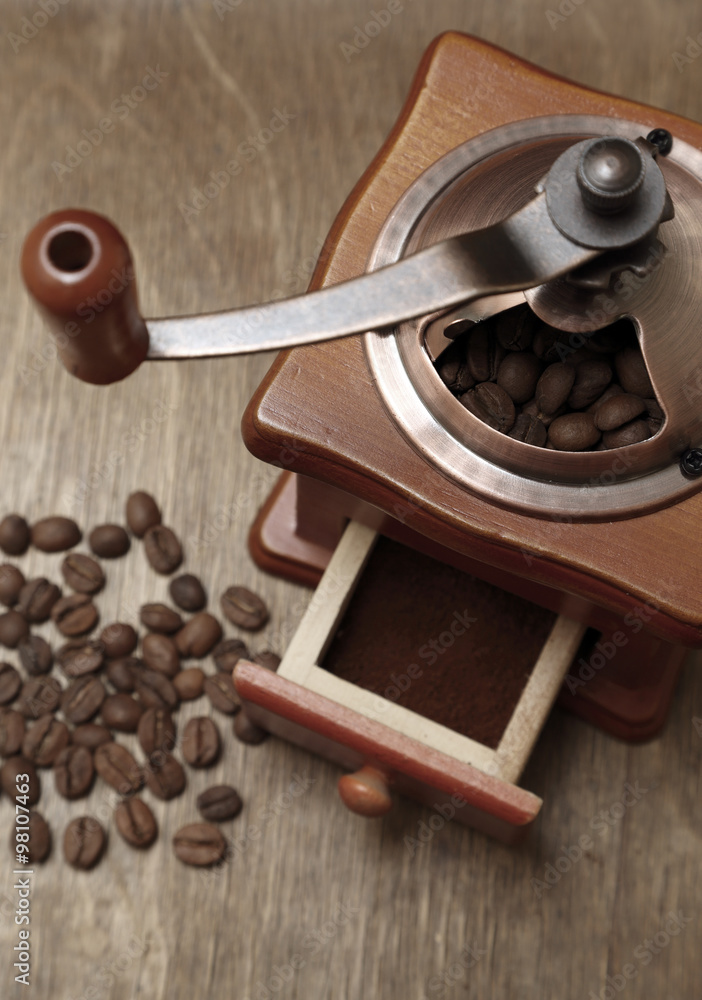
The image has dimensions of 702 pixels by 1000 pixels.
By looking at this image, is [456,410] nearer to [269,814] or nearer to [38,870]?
[269,814]

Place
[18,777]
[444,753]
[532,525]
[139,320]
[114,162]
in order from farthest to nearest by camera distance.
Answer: [114,162] < [18,777] < [444,753] < [532,525] < [139,320]

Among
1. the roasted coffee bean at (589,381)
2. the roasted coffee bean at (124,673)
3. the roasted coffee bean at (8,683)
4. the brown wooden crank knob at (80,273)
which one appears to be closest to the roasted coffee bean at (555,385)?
the roasted coffee bean at (589,381)

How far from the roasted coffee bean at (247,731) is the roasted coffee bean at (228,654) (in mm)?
55

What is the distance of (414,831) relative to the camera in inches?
45.9

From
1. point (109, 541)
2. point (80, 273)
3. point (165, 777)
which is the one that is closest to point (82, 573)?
point (109, 541)

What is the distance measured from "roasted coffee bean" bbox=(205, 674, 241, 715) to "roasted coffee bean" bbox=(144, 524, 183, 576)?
144 millimetres

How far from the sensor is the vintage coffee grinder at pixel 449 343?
2.07ft

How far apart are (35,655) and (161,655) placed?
0.14 meters

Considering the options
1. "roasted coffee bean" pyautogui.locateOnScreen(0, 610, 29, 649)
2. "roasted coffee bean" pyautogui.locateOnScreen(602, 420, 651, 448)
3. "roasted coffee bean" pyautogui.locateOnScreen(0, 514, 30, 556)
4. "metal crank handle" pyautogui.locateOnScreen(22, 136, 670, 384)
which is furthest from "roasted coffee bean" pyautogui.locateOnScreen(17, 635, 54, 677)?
"roasted coffee bean" pyautogui.locateOnScreen(602, 420, 651, 448)

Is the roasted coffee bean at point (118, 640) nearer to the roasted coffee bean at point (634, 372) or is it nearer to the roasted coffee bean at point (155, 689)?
the roasted coffee bean at point (155, 689)

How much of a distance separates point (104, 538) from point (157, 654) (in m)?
0.15

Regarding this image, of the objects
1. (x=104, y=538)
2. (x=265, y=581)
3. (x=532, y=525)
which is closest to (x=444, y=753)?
(x=532, y=525)

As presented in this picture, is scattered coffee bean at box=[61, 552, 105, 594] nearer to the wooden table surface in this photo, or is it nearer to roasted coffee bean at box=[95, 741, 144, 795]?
the wooden table surface

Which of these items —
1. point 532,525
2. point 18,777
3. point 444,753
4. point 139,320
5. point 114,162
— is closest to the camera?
point 139,320
